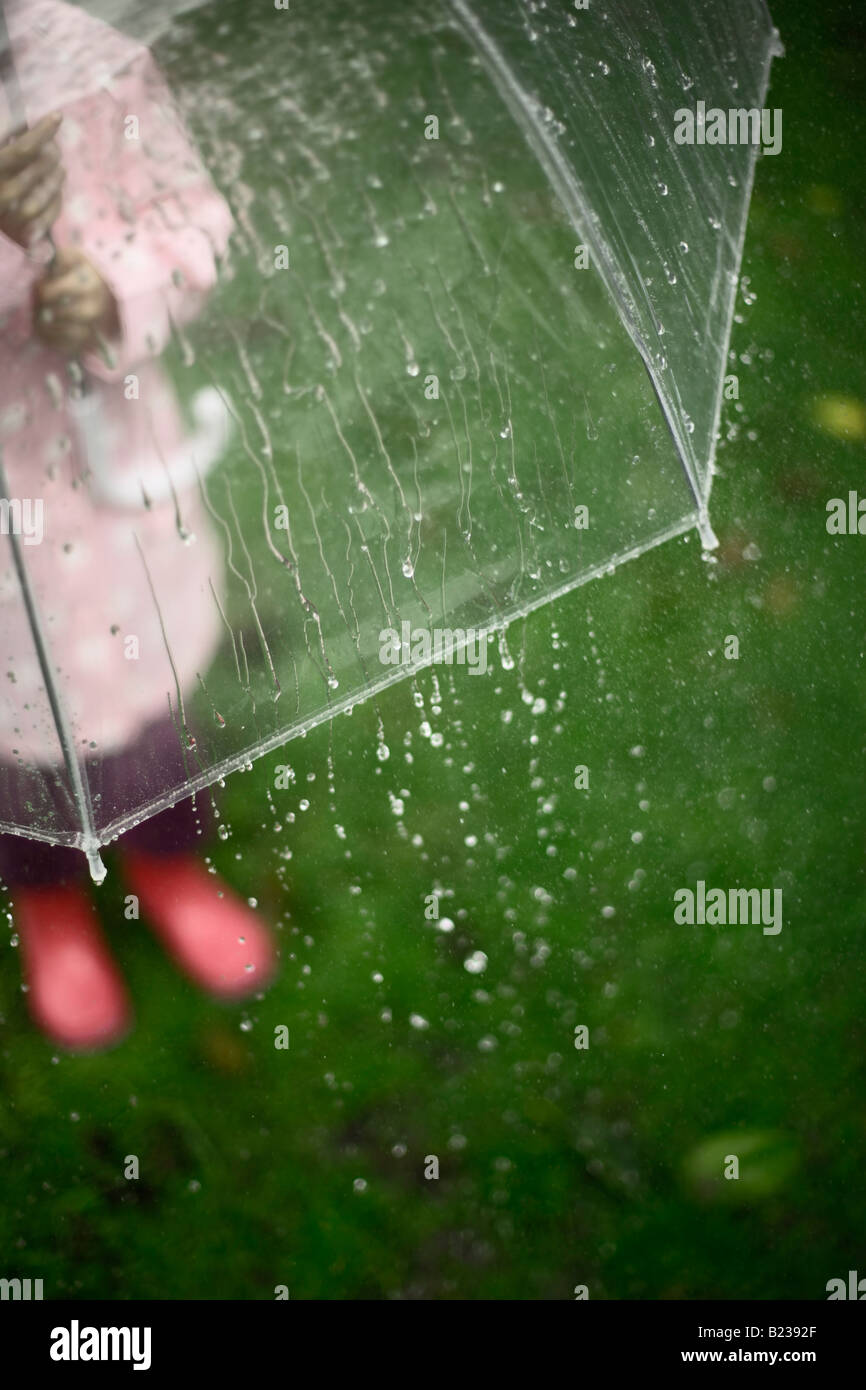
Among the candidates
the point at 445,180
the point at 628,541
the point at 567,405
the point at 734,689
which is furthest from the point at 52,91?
the point at 734,689

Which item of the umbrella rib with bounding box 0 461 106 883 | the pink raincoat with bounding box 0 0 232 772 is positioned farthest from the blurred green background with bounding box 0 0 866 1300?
the pink raincoat with bounding box 0 0 232 772

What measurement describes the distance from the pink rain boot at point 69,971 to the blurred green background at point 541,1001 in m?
0.04

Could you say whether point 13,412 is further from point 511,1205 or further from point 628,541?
point 511,1205

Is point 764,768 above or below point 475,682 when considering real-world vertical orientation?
below

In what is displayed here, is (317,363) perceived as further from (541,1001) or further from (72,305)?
(541,1001)

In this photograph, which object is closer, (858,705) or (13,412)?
(13,412)

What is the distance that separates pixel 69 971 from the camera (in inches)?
97.0

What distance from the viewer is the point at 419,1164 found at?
7.75 ft

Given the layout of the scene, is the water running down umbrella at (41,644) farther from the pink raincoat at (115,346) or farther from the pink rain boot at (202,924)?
the pink rain boot at (202,924)

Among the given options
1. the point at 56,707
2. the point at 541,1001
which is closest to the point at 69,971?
the point at 541,1001

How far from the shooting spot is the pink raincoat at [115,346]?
1184 mm
